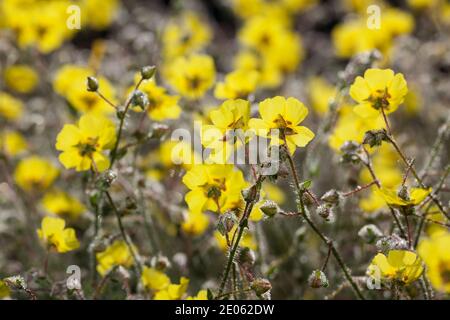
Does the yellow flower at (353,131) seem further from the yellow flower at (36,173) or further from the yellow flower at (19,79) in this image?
the yellow flower at (19,79)

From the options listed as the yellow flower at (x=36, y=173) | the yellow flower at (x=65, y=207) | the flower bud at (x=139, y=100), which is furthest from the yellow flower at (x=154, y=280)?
the yellow flower at (x=36, y=173)

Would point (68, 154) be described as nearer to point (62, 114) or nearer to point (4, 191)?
point (4, 191)

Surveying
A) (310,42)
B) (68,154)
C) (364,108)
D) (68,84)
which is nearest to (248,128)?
(364,108)

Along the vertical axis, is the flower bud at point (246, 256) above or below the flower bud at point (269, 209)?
below

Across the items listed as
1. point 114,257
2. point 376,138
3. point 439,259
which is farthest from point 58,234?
point 439,259

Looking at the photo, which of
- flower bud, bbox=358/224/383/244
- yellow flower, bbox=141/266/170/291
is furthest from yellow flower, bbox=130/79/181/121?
flower bud, bbox=358/224/383/244

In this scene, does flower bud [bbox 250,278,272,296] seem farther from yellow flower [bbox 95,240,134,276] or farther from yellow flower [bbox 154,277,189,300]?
yellow flower [bbox 95,240,134,276]
